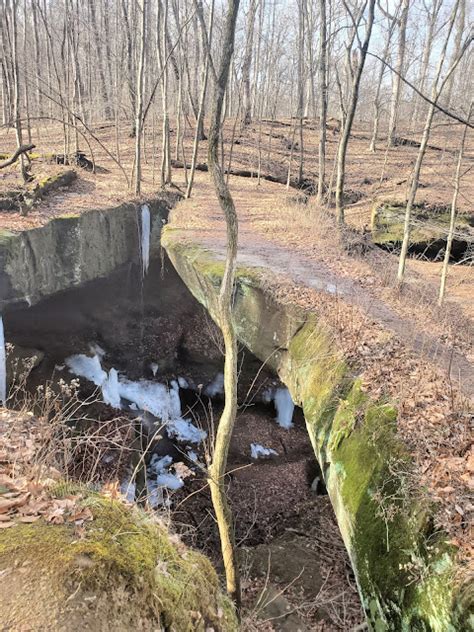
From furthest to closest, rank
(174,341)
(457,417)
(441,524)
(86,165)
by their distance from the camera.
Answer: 1. (86,165)
2. (174,341)
3. (457,417)
4. (441,524)

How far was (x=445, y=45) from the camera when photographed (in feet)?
28.5

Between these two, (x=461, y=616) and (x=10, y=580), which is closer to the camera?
(x=10, y=580)

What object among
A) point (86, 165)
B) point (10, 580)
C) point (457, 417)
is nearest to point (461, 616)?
point (457, 417)

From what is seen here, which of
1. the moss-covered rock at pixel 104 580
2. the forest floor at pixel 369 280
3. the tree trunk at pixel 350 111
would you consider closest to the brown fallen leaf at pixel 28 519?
the moss-covered rock at pixel 104 580

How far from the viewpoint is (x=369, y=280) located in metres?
9.23

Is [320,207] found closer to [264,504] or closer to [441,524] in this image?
[264,504]

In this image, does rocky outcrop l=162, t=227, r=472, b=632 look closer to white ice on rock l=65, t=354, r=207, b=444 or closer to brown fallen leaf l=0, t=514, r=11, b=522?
brown fallen leaf l=0, t=514, r=11, b=522

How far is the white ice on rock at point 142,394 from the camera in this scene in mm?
11008

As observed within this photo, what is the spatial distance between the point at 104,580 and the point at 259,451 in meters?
8.90

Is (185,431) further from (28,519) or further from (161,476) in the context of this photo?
(28,519)

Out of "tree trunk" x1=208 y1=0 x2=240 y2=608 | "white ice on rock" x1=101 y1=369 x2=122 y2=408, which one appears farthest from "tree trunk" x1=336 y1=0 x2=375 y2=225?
"white ice on rock" x1=101 y1=369 x2=122 y2=408

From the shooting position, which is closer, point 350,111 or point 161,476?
point 161,476

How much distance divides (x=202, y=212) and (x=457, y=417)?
1084 cm

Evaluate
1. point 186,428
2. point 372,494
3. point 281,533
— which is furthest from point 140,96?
point 372,494
